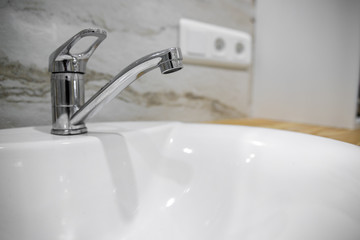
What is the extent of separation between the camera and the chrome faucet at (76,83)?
1.09ft

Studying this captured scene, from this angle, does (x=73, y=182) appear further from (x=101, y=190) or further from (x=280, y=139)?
(x=280, y=139)

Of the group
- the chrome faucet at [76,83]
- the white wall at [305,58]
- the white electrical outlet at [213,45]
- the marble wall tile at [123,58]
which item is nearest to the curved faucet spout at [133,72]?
the chrome faucet at [76,83]

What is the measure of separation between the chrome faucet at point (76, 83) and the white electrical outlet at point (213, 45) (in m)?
0.29

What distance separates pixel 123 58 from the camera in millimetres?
528

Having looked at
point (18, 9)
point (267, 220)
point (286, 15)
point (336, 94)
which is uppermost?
point (286, 15)

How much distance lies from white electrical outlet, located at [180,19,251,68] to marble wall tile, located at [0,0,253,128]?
2 cm

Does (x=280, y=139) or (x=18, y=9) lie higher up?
(x=18, y=9)

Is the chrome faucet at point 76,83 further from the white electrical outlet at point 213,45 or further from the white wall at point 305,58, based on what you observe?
the white wall at point 305,58

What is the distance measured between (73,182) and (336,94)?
86cm

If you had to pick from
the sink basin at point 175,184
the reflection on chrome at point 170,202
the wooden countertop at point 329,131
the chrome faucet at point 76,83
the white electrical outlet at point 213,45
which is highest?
the white electrical outlet at point 213,45

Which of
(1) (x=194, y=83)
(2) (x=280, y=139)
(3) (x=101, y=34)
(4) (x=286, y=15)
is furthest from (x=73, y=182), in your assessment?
(4) (x=286, y=15)

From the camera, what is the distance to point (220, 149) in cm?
41

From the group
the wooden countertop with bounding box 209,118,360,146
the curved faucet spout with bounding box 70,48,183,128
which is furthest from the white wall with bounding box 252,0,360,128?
the curved faucet spout with bounding box 70,48,183,128

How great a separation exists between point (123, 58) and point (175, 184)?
290 millimetres
